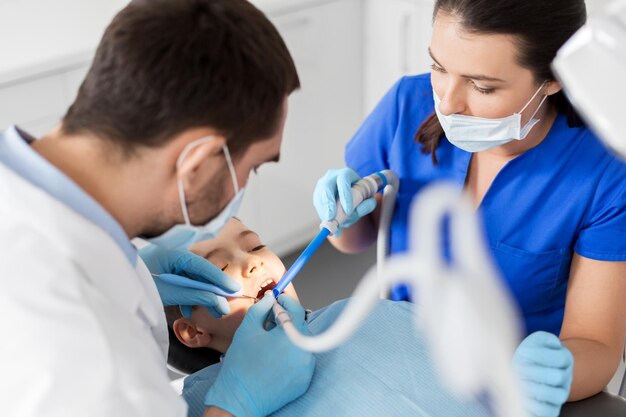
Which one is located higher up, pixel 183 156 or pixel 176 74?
pixel 176 74

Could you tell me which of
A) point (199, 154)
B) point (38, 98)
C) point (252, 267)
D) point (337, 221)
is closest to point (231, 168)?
point (199, 154)

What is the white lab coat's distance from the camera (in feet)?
3.21

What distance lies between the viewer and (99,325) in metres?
1.02

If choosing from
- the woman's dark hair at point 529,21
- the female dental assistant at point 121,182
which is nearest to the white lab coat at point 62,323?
the female dental assistant at point 121,182

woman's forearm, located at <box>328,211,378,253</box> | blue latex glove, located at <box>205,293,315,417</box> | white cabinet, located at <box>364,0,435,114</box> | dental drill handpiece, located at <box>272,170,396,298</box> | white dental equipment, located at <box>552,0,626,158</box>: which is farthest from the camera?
white cabinet, located at <box>364,0,435,114</box>

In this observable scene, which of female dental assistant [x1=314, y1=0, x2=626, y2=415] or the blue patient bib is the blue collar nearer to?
the blue patient bib

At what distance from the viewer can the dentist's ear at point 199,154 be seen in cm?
109

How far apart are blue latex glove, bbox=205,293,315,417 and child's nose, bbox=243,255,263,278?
0.73 ft

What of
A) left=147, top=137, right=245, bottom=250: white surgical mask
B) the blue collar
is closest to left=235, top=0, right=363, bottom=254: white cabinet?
left=147, top=137, right=245, bottom=250: white surgical mask

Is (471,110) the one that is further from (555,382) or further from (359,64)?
(359,64)

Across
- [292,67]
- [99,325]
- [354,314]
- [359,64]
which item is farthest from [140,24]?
[359,64]

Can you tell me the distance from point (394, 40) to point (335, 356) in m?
1.87

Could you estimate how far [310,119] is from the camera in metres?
3.12

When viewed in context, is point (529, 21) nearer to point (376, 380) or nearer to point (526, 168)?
point (526, 168)
